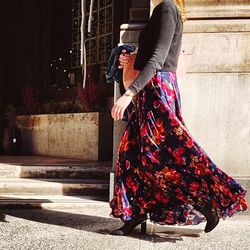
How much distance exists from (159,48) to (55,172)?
2.99 m

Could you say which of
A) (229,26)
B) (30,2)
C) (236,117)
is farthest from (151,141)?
(30,2)

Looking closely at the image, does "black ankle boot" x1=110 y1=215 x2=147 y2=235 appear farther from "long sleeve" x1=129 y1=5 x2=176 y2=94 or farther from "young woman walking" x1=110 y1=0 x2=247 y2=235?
"long sleeve" x1=129 y1=5 x2=176 y2=94

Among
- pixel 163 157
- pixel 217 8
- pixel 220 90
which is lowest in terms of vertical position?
pixel 163 157

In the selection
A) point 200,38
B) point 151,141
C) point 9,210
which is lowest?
point 9,210

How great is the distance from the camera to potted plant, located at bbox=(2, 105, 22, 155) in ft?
26.6

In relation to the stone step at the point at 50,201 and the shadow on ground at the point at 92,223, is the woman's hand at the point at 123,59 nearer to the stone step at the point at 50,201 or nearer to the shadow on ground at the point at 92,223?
the shadow on ground at the point at 92,223

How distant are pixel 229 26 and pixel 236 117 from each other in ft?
3.07

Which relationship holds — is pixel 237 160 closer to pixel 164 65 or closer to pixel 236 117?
pixel 236 117

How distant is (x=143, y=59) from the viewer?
306 cm

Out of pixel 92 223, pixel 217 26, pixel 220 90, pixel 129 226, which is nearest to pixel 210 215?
pixel 129 226

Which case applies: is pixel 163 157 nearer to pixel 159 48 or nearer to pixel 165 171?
pixel 165 171

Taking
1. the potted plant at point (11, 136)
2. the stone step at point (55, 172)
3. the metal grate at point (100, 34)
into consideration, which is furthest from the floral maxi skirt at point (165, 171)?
the potted plant at point (11, 136)

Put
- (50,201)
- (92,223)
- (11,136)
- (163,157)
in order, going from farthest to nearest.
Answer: (11,136), (50,201), (92,223), (163,157)

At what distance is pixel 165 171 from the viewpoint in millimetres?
3068
